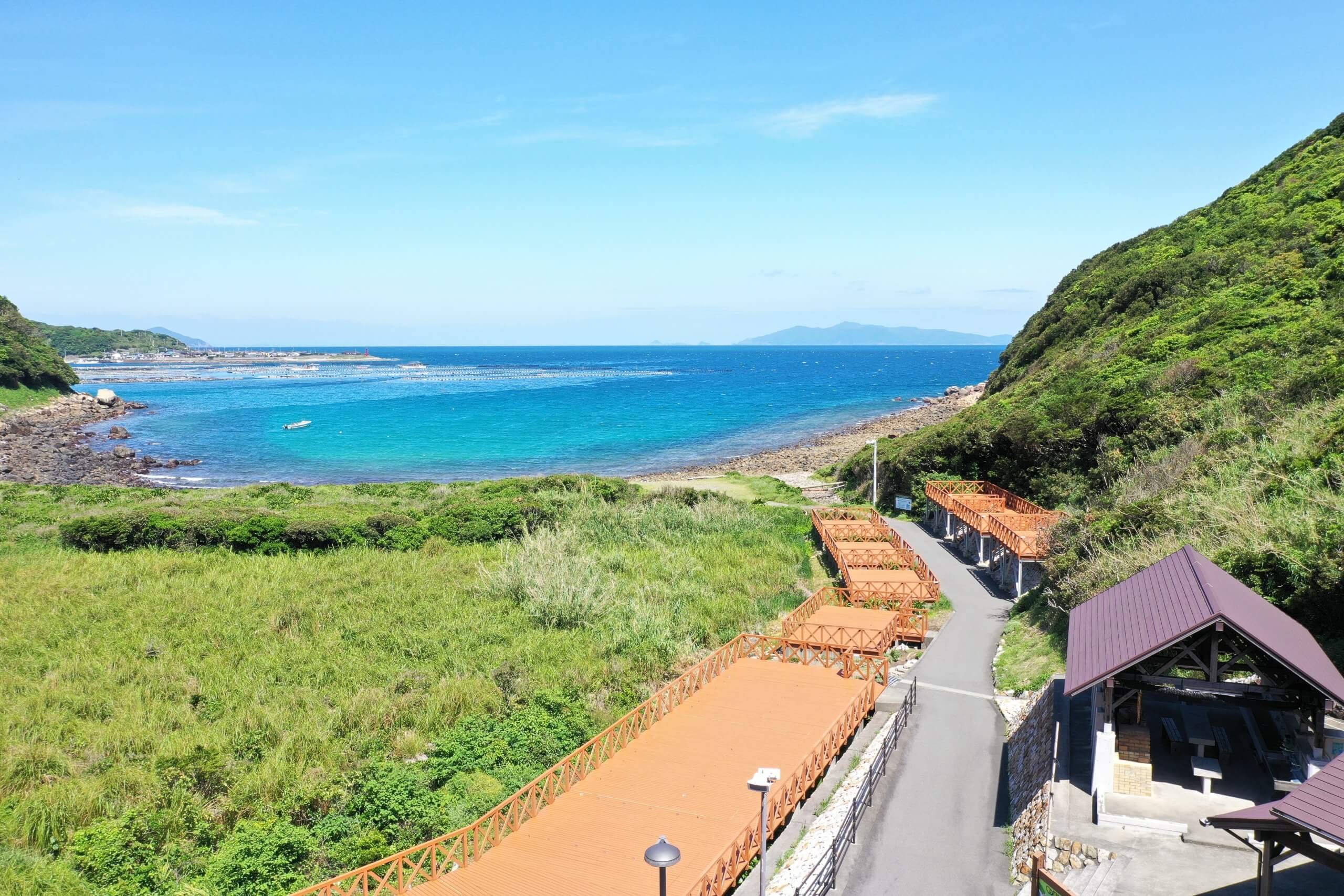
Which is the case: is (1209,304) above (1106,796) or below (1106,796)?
above

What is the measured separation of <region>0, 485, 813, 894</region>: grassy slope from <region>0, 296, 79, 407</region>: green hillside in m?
68.9

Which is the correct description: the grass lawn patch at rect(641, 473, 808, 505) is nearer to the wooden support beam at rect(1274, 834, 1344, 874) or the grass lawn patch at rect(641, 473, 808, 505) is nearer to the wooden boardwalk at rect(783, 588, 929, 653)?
the wooden boardwalk at rect(783, 588, 929, 653)

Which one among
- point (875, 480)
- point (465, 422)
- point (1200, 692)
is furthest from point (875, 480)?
point (465, 422)

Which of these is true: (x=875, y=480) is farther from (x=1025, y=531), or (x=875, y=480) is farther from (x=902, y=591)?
(x=902, y=591)

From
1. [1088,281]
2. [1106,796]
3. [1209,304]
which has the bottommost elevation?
[1106,796]

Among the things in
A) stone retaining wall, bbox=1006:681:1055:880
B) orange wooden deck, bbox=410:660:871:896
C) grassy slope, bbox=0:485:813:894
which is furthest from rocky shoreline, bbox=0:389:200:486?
stone retaining wall, bbox=1006:681:1055:880

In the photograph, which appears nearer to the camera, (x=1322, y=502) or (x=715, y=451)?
(x=1322, y=502)

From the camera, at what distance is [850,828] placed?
12.9 m

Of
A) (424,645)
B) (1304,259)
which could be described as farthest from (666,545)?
(1304,259)

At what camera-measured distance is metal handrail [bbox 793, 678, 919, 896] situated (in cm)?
1130

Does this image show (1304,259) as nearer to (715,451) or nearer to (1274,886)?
(1274,886)

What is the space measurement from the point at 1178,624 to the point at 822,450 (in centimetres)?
6152

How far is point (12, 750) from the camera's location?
44.3 ft

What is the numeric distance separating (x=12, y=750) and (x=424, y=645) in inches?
323
